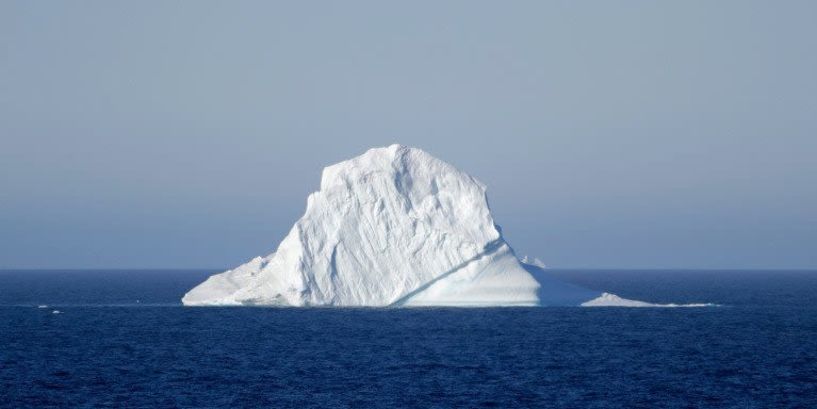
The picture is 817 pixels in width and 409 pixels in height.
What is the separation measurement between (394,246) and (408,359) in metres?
16.3

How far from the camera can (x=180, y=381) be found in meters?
33.2

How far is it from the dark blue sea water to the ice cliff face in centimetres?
137

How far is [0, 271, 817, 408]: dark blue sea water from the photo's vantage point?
3047 centimetres

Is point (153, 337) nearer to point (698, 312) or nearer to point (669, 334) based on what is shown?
point (669, 334)

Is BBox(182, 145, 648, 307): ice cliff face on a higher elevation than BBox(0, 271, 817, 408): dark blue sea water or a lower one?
higher

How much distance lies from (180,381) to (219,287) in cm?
2795

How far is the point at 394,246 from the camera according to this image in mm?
54656

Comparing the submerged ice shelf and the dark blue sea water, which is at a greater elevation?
the submerged ice shelf

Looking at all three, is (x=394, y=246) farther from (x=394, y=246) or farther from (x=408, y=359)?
(x=408, y=359)

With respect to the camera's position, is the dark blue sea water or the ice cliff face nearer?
the dark blue sea water

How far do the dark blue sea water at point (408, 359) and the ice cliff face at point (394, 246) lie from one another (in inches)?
54.1

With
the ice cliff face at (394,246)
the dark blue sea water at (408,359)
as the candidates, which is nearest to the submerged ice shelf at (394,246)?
the ice cliff face at (394,246)

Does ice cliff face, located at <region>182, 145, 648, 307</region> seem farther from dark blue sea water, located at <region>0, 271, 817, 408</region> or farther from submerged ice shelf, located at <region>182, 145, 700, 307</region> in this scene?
dark blue sea water, located at <region>0, 271, 817, 408</region>

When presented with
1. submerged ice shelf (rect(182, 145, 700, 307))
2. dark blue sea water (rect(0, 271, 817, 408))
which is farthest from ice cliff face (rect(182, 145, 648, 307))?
dark blue sea water (rect(0, 271, 817, 408))
